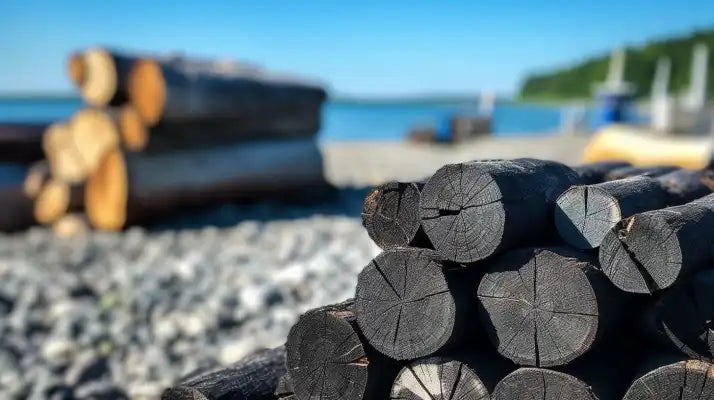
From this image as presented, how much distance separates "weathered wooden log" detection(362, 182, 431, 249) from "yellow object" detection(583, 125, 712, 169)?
17.8 feet

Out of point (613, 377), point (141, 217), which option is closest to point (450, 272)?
point (613, 377)

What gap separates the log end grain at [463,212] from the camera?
7.36ft

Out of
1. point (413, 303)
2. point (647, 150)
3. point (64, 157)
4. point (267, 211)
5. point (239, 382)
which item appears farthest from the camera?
point (267, 211)

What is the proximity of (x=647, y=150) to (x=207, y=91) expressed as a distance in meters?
4.69

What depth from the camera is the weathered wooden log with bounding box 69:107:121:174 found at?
313 inches

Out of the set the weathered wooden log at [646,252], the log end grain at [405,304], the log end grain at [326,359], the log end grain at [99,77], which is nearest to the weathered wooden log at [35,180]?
the log end grain at [99,77]

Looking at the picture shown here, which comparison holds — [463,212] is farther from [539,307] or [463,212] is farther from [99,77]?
[99,77]

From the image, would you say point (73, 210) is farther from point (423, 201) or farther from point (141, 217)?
point (423, 201)

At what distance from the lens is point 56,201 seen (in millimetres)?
8398

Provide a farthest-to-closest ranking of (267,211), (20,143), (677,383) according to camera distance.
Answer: (20,143) → (267,211) → (677,383)

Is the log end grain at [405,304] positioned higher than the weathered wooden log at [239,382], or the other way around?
the log end grain at [405,304]

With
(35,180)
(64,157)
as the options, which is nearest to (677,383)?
(64,157)

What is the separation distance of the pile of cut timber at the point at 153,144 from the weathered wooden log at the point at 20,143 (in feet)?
0.07

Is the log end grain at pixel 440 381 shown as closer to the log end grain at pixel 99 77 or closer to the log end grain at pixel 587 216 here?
the log end grain at pixel 587 216
